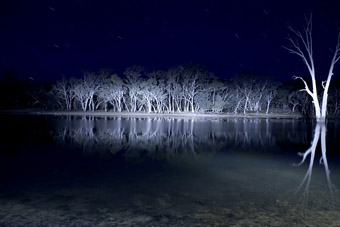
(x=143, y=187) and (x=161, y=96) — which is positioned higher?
(x=161, y=96)

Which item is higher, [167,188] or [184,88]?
[184,88]

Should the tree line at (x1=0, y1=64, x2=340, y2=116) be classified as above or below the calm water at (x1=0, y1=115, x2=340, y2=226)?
above

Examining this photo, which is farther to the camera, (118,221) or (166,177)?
(166,177)

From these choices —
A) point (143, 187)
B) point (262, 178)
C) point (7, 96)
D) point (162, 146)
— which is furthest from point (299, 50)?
point (7, 96)

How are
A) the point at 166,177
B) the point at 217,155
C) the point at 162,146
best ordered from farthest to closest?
1. the point at 162,146
2. the point at 217,155
3. the point at 166,177

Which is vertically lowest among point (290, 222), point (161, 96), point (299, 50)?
point (290, 222)

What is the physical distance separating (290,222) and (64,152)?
31.6 feet

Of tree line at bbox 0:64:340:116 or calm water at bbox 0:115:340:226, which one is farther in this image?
tree line at bbox 0:64:340:116

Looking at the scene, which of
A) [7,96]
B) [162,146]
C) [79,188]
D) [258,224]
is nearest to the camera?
[258,224]

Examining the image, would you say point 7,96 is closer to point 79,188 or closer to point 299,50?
point 299,50

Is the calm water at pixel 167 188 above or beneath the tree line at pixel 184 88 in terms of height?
beneath

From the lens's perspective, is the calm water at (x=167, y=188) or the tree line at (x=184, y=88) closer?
the calm water at (x=167, y=188)

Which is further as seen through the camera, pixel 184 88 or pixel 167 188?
pixel 184 88

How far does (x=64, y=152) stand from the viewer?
11.9 metres
